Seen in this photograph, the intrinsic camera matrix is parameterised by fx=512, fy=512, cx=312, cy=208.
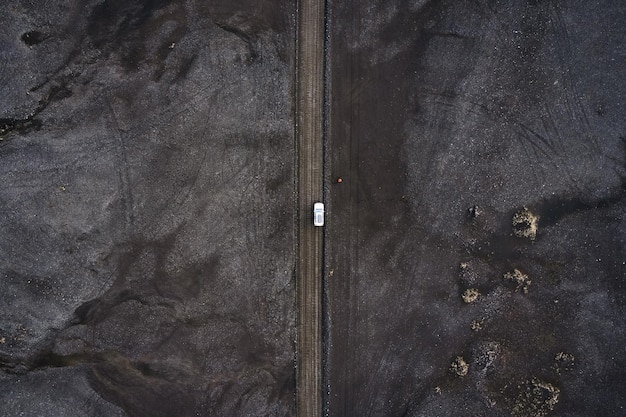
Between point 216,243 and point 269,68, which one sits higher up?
point 269,68

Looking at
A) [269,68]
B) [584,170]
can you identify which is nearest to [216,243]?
[269,68]

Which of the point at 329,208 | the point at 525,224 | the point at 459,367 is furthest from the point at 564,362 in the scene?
the point at 329,208

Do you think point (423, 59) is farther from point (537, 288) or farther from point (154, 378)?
point (154, 378)

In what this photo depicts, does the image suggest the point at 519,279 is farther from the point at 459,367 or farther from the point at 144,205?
the point at 144,205

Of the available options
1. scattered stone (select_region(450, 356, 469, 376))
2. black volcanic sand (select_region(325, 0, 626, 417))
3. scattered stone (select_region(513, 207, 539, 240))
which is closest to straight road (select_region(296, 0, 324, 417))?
black volcanic sand (select_region(325, 0, 626, 417))

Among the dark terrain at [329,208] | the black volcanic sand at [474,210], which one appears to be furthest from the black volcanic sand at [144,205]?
the black volcanic sand at [474,210]

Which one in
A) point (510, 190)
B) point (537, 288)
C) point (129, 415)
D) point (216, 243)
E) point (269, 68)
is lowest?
point (129, 415)
